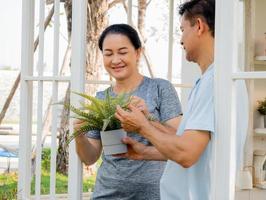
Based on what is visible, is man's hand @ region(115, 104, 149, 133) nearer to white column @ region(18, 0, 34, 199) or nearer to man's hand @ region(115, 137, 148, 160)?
man's hand @ region(115, 137, 148, 160)

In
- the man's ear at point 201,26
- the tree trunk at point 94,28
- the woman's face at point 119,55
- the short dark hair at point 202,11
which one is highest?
the tree trunk at point 94,28

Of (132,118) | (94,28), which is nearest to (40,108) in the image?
(132,118)

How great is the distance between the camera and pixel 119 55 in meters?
2.10

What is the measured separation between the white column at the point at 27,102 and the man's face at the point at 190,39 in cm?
126

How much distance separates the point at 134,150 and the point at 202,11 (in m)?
0.57

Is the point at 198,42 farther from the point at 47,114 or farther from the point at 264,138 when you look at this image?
the point at 47,114

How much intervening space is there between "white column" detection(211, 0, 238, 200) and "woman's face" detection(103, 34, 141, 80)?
1.75 feet

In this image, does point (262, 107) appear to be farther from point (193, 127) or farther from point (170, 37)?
point (193, 127)

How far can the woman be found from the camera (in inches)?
82.0

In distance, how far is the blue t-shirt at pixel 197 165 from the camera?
158 cm

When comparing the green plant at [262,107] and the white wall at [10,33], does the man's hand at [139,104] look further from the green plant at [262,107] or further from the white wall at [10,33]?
the white wall at [10,33]

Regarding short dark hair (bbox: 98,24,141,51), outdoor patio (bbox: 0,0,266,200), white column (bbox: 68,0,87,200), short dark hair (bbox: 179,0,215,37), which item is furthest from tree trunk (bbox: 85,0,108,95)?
short dark hair (bbox: 179,0,215,37)

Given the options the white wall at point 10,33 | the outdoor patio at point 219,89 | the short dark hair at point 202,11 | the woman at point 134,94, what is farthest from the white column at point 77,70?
the white wall at point 10,33

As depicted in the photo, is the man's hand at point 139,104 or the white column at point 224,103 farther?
the man's hand at point 139,104
